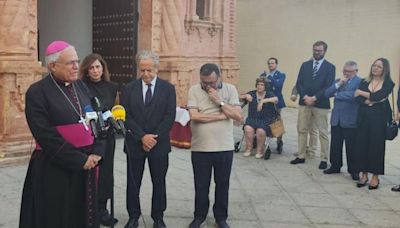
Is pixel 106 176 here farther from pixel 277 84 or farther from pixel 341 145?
pixel 277 84

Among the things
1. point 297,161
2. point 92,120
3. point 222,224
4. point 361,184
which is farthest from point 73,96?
point 297,161

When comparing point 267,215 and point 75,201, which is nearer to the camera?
point 75,201

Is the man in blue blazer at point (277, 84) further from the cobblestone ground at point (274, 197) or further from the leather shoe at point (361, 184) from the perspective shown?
the leather shoe at point (361, 184)

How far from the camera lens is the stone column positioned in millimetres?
7016

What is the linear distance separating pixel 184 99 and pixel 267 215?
4.74 m

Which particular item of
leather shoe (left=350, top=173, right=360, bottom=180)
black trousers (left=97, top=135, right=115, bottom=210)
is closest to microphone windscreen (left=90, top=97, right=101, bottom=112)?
black trousers (left=97, top=135, right=115, bottom=210)

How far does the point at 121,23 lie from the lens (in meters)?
9.88

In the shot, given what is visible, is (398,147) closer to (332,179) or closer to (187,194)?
(332,179)

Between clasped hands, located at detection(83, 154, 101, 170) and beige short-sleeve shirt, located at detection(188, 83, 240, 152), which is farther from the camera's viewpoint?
beige short-sleeve shirt, located at detection(188, 83, 240, 152)

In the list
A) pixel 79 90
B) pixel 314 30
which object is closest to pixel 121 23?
pixel 79 90

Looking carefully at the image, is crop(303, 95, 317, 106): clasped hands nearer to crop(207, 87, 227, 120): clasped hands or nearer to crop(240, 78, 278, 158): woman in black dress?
crop(240, 78, 278, 158): woman in black dress

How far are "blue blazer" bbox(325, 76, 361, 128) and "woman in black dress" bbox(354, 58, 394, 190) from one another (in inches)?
9.9

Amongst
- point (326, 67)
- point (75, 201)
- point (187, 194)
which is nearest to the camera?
point (75, 201)

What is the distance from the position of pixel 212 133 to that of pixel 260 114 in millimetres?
3972
